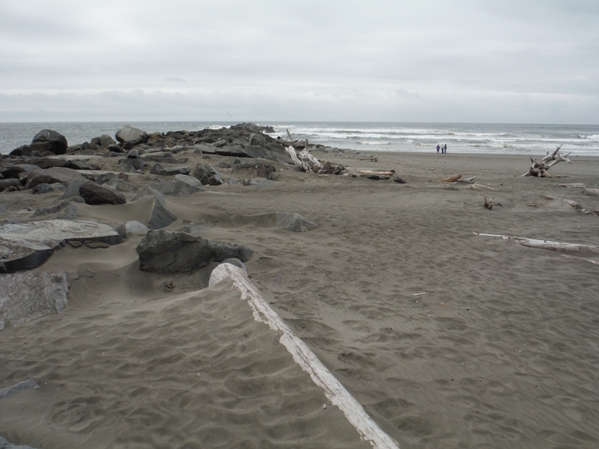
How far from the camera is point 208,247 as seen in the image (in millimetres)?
5211

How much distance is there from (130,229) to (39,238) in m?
1.31

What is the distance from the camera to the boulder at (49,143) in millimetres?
19391

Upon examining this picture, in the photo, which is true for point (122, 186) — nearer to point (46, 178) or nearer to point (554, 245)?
point (46, 178)

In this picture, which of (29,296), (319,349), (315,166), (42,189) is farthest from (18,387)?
(315,166)

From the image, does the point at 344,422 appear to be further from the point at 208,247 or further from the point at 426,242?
the point at 426,242

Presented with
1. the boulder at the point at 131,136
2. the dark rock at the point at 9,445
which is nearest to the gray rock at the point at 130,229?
the dark rock at the point at 9,445

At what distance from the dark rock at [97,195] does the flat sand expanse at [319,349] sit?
14.3 inches

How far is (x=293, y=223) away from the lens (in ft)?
24.7


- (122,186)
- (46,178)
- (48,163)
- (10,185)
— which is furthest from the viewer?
(48,163)

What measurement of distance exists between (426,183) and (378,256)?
8.12m

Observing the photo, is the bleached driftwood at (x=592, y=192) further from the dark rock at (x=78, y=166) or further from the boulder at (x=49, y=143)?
the boulder at (x=49, y=143)

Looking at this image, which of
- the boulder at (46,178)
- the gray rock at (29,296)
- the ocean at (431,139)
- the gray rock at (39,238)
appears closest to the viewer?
the gray rock at (29,296)

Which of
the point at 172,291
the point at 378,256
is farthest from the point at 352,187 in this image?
the point at 172,291

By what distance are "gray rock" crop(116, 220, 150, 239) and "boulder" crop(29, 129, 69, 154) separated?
52.8ft
